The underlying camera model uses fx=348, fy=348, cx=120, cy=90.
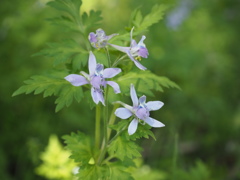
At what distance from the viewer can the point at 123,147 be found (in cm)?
174

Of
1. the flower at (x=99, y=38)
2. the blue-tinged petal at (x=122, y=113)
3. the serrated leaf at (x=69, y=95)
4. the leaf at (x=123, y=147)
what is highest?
the flower at (x=99, y=38)

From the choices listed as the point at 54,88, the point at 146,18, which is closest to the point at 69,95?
the point at 54,88

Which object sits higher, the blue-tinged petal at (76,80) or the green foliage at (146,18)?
the green foliage at (146,18)

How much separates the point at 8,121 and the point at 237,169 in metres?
2.93

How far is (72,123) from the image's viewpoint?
14.2 feet

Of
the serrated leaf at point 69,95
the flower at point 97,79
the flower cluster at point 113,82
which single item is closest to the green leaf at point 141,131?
the flower cluster at point 113,82

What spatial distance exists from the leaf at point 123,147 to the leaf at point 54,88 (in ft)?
0.95

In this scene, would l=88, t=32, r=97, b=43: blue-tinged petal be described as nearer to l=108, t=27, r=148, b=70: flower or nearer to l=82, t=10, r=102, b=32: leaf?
l=108, t=27, r=148, b=70: flower

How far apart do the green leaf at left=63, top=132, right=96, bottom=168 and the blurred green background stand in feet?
5.94

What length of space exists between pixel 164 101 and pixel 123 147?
3.31 m

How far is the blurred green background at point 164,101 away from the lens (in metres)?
4.26

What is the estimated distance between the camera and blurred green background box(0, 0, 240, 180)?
4262 mm

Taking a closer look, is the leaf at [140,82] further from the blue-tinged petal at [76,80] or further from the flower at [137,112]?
the blue-tinged petal at [76,80]

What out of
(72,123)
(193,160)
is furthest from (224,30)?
(72,123)
